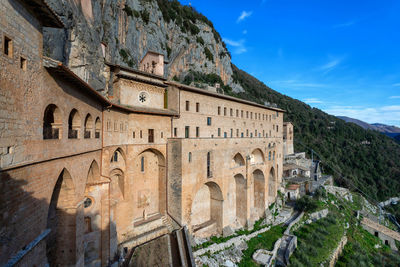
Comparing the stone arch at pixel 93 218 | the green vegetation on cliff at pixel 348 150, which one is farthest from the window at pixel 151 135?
the green vegetation on cliff at pixel 348 150

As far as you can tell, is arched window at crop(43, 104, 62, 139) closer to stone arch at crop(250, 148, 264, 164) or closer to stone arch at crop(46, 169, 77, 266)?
stone arch at crop(46, 169, 77, 266)

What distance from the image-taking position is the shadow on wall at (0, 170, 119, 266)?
4754 millimetres

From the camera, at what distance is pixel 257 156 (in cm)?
2669

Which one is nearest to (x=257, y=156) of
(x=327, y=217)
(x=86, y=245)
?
(x=327, y=217)

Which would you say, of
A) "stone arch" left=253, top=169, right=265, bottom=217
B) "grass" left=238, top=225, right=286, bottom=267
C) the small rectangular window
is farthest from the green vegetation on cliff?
the small rectangular window

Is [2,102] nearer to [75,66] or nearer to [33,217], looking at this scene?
[33,217]

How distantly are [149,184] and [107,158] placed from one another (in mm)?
5926

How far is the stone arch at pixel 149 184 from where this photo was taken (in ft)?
54.8

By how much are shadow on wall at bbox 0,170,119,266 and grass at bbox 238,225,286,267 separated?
46.8 ft

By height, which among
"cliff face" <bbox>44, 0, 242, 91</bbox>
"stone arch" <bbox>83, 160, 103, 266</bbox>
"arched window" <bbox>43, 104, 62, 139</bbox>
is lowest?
"stone arch" <bbox>83, 160, 103, 266</bbox>

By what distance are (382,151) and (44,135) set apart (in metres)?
99.9

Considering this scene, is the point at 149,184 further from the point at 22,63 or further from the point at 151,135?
the point at 22,63

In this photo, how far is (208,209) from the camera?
69.0 ft

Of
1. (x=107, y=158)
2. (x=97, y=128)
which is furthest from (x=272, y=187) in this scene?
(x=97, y=128)
